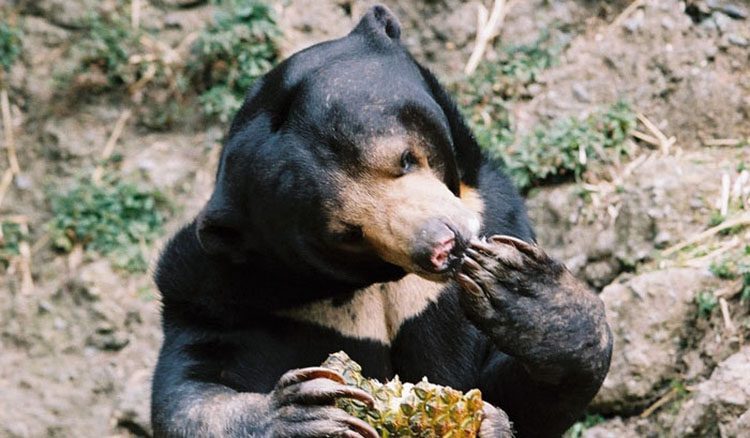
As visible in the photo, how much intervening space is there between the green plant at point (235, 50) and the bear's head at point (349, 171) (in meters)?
3.00

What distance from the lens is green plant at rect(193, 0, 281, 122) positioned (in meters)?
8.60

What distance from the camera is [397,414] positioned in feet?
14.9

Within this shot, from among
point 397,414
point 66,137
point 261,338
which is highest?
point 397,414

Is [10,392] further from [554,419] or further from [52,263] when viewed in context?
[554,419]

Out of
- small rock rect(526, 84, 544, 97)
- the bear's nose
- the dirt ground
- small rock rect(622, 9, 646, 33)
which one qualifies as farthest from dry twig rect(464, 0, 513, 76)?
the bear's nose

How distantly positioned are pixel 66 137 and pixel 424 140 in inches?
170

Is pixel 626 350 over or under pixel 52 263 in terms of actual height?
over

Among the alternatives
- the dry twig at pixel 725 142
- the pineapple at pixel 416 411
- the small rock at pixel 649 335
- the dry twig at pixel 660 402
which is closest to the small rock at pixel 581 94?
the dry twig at pixel 725 142

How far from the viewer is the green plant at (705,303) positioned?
644 centimetres

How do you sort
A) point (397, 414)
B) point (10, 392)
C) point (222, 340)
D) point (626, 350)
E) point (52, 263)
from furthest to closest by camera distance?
1. point (52, 263)
2. point (10, 392)
3. point (626, 350)
4. point (222, 340)
5. point (397, 414)

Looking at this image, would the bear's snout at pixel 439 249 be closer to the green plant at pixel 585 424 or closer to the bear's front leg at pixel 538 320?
the bear's front leg at pixel 538 320

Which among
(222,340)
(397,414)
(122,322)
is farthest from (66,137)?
(397,414)

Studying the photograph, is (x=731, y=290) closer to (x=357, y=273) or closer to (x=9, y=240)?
(x=357, y=273)

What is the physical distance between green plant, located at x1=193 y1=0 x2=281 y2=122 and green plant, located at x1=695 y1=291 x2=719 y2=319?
3.23m
